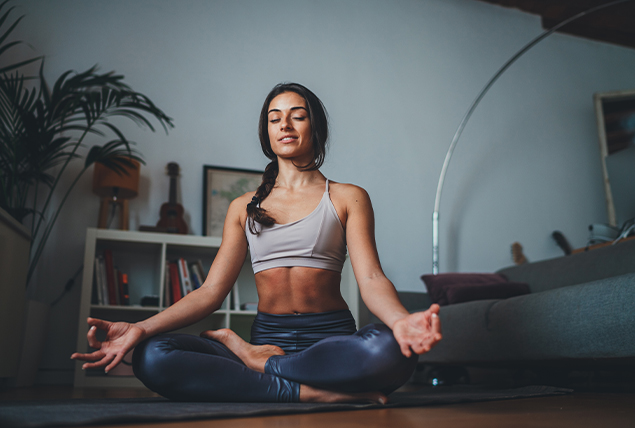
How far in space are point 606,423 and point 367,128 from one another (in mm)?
3172

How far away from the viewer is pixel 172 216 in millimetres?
3137

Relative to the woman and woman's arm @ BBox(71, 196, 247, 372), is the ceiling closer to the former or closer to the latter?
the woman

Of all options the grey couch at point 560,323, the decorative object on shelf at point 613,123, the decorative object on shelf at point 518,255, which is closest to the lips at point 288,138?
the grey couch at point 560,323

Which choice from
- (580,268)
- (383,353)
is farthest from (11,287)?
(580,268)

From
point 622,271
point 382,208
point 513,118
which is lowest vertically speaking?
point 622,271

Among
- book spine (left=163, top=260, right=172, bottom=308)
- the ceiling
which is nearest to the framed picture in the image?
book spine (left=163, top=260, right=172, bottom=308)

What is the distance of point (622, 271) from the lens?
2.54 m

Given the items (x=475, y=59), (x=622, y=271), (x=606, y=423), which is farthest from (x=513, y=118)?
(x=606, y=423)

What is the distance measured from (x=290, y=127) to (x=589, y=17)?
4186 millimetres

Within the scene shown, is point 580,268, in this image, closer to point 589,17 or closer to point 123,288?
point 123,288

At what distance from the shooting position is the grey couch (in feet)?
5.26

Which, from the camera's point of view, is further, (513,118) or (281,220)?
(513,118)

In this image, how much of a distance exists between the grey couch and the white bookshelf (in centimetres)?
87

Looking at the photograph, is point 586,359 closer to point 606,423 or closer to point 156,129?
point 606,423
